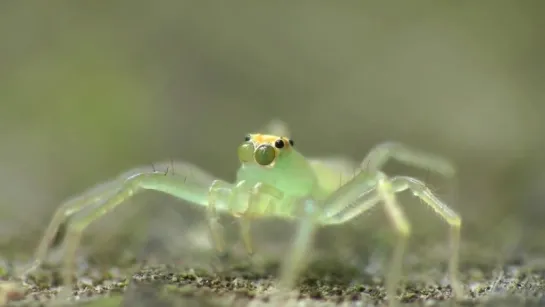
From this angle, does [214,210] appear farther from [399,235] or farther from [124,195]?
[399,235]

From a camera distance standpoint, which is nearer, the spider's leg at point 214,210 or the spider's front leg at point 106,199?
the spider's front leg at point 106,199

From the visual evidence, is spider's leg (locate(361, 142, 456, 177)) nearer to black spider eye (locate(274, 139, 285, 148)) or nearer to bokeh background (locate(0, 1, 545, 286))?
black spider eye (locate(274, 139, 285, 148))

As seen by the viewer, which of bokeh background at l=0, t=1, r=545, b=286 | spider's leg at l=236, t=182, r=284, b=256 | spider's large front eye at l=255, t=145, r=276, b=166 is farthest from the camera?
bokeh background at l=0, t=1, r=545, b=286

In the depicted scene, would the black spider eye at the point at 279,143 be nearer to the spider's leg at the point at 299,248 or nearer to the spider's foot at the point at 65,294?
A: the spider's leg at the point at 299,248

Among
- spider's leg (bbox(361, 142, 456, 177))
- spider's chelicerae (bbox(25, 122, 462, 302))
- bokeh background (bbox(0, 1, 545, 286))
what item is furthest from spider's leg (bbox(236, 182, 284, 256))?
bokeh background (bbox(0, 1, 545, 286))

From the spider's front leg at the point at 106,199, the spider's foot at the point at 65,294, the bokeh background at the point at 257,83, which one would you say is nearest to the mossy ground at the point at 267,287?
the spider's foot at the point at 65,294

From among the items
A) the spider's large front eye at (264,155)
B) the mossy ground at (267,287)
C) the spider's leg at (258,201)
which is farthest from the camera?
the spider's large front eye at (264,155)

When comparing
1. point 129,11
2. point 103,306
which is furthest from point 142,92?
point 103,306
